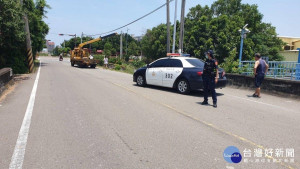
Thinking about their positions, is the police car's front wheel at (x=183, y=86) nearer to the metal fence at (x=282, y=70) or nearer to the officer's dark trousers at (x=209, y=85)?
the officer's dark trousers at (x=209, y=85)

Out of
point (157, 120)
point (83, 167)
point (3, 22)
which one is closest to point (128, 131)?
point (157, 120)

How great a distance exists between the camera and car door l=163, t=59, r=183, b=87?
1012 cm

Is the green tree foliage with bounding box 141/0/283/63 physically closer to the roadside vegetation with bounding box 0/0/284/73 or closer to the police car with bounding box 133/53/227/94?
the roadside vegetation with bounding box 0/0/284/73

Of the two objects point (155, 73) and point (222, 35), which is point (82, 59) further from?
point (155, 73)

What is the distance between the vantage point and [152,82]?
11.4 metres

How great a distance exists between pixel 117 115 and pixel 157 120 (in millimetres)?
1075

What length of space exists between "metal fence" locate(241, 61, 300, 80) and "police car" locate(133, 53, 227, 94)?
4753 millimetres

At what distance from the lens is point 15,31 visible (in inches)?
533

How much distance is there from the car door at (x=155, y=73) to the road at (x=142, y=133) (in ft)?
10.1

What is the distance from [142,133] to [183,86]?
5258 mm

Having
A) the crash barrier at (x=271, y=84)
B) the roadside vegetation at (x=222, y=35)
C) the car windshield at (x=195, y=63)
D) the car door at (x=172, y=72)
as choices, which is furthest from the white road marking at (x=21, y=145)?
the roadside vegetation at (x=222, y=35)

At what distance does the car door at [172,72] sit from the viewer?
10.1 metres

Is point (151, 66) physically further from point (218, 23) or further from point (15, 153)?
point (218, 23)

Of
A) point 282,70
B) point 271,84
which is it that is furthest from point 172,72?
point 282,70
